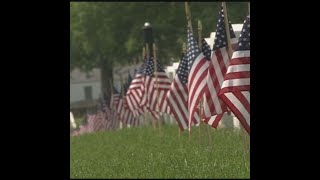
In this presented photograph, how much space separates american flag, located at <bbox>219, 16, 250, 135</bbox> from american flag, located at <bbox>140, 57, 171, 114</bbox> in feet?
34.7

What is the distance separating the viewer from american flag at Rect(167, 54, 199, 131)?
665 inches

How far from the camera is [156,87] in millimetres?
20969

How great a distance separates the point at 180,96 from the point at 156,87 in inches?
157

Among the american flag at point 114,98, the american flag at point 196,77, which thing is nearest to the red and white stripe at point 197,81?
the american flag at point 196,77

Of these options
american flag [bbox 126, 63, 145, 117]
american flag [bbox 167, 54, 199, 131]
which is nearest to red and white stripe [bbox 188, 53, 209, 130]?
american flag [bbox 167, 54, 199, 131]

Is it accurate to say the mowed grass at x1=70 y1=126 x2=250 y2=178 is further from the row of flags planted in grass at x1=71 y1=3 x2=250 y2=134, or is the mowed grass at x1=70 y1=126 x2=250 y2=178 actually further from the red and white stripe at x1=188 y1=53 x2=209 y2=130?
the red and white stripe at x1=188 y1=53 x2=209 y2=130

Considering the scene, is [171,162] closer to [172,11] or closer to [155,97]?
[155,97]

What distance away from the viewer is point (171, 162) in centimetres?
1197

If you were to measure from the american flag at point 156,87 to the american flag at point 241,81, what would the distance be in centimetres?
1058

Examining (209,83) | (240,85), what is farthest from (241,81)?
(209,83)

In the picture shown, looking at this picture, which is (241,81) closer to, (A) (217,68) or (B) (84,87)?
(A) (217,68)
